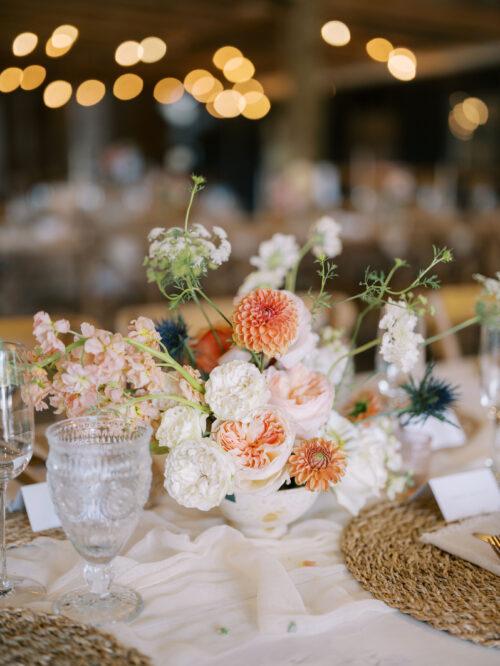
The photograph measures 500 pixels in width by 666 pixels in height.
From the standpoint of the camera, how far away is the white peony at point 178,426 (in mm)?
945

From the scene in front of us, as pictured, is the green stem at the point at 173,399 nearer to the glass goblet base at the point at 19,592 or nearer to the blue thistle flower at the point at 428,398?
the glass goblet base at the point at 19,592

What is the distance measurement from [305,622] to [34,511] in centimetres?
44

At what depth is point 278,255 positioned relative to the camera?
4.47 ft

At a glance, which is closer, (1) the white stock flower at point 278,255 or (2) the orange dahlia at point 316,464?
(2) the orange dahlia at point 316,464

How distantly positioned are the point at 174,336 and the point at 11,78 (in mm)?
6634

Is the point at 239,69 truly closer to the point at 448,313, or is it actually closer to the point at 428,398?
the point at 448,313

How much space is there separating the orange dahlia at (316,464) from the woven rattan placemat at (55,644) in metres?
0.27

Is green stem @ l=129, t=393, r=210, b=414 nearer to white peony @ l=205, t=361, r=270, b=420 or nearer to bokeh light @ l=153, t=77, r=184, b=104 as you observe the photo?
white peony @ l=205, t=361, r=270, b=420

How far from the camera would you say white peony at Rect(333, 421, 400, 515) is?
1087mm

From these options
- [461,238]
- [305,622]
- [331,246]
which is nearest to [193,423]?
[305,622]

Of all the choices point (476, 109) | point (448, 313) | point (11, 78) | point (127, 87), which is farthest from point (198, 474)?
point (476, 109)

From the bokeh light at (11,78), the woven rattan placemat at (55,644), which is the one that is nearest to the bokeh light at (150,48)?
the bokeh light at (11,78)

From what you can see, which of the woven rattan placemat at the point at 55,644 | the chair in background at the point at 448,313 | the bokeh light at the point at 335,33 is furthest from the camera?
the bokeh light at the point at 335,33

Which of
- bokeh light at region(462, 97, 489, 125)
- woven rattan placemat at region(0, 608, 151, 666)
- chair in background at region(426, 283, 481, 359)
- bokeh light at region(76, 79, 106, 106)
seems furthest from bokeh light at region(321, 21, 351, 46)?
bokeh light at region(462, 97, 489, 125)
